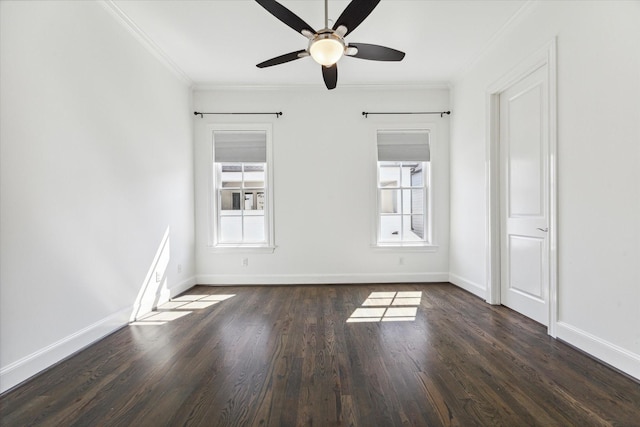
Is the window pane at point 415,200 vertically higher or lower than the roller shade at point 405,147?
lower

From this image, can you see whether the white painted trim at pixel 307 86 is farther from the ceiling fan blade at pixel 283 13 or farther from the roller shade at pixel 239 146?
the ceiling fan blade at pixel 283 13

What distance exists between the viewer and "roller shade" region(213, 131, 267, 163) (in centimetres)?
456

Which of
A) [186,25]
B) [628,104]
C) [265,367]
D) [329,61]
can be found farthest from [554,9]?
[265,367]

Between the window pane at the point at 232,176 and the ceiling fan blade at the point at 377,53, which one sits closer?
the ceiling fan blade at the point at 377,53

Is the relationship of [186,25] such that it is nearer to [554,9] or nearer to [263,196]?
[263,196]

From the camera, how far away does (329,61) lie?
2.25 m

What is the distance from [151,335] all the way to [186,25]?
10.0 feet

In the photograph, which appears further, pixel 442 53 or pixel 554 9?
pixel 442 53

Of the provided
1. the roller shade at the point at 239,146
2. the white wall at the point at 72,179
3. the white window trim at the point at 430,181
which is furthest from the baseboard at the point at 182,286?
the white window trim at the point at 430,181

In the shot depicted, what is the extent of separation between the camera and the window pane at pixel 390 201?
4656 mm

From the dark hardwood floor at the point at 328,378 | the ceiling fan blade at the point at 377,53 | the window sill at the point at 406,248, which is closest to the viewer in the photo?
the dark hardwood floor at the point at 328,378

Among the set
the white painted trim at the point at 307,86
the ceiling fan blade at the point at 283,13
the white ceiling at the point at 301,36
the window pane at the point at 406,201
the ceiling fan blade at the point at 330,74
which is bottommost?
the window pane at the point at 406,201

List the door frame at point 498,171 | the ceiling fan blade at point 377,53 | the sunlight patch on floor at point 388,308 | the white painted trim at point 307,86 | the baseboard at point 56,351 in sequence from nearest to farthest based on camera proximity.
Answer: the baseboard at point 56,351 < the ceiling fan blade at point 377,53 < the door frame at point 498,171 < the sunlight patch on floor at point 388,308 < the white painted trim at point 307,86

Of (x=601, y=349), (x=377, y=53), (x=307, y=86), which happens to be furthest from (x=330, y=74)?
(x=601, y=349)
